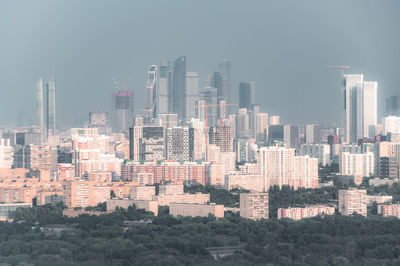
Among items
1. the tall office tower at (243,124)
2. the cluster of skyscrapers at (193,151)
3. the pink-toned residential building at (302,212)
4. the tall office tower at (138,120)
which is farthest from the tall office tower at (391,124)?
the pink-toned residential building at (302,212)

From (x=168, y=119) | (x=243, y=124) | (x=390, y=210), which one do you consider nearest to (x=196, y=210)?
(x=390, y=210)

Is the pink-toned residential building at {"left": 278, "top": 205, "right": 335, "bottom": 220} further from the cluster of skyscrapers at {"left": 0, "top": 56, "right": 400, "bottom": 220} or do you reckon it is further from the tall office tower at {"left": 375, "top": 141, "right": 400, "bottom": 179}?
the tall office tower at {"left": 375, "top": 141, "right": 400, "bottom": 179}

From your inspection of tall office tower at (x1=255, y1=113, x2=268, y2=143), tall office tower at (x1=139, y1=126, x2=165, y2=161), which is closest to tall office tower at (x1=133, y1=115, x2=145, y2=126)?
tall office tower at (x1=139, y1=126, x2=165, y2=161)

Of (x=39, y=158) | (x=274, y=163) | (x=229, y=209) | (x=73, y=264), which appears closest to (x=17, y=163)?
(x=39, y=158)

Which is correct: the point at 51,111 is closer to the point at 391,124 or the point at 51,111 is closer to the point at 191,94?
the point at 191,94

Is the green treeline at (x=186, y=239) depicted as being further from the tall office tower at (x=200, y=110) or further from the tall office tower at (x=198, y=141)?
the tall office tower at (x=200, y=110)
